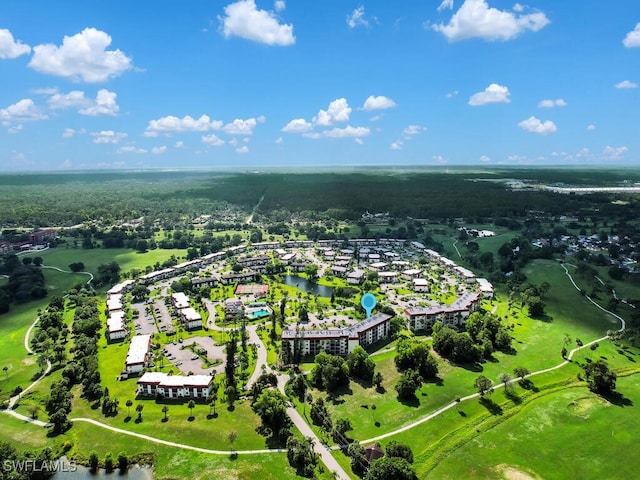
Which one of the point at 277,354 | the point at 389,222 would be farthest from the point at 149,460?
the point at 389,222

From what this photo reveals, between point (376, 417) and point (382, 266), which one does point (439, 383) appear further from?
point (382, 266)

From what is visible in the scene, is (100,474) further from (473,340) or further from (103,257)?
(103,257)

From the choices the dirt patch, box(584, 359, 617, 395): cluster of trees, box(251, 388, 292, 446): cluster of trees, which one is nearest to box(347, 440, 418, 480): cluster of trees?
box(251, 388, 292, 446): cluster of trees

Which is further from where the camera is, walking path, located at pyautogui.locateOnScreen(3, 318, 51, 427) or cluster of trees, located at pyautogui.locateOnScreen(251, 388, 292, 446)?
walking path, located at pyautogui.locateOnScreen(3, 318, 51, 427)

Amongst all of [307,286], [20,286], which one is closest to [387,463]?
[307,286]

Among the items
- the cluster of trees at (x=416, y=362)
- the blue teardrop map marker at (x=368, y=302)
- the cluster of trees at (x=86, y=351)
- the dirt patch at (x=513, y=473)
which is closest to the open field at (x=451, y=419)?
the dirt patch at (x=513, y=473)

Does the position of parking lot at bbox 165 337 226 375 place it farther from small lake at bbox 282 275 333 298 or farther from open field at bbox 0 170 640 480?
small lake at bbox 282 275 333 298
